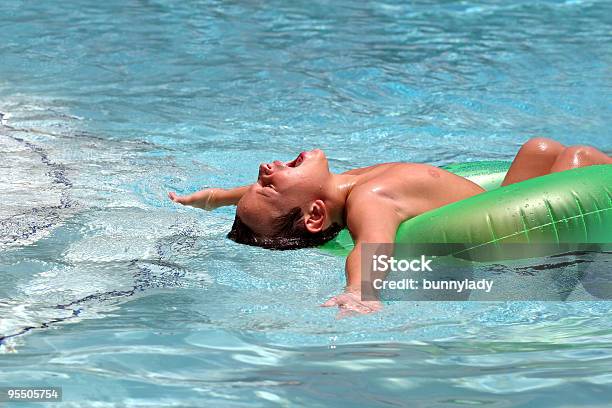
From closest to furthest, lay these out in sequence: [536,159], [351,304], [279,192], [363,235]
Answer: [351,304] → [363,235] → [279,192] → [536,159]

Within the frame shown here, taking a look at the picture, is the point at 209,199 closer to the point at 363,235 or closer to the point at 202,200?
the point at 202,200

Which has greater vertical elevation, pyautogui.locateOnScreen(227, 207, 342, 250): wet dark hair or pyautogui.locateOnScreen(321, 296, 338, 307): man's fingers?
pyautogui.locateOnScreen(227, 207, 342, 250): wet dark hair

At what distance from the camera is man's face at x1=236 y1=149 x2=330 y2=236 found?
3912 millimetres

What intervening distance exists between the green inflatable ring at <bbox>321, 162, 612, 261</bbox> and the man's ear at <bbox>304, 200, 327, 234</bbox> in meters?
0.37

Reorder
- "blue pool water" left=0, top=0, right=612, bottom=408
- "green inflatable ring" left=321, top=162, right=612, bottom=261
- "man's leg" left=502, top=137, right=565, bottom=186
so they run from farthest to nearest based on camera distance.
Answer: "man's leg" left=502, top=137, right=565, bottom=186 → "green inflatable ring" left=321, top=162, right=612, bottom=261 → "blue pool water" left=0, top=0, right=612, bottom=408

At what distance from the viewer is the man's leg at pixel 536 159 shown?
13.6 feet

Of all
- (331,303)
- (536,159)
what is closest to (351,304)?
(331,303)

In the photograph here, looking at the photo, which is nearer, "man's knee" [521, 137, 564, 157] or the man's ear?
the man's ear

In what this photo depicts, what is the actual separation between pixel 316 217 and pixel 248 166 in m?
1.66

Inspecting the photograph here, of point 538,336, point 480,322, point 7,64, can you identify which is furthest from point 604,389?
point 7,64

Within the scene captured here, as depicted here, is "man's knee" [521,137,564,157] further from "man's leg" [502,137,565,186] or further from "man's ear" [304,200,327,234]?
"man's ear" [304,200,327,234]

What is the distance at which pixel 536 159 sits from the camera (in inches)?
163

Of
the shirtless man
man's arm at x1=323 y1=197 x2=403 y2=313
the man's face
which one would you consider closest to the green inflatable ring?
man's arm at x1=323 y1=197 x2=403 y2=313

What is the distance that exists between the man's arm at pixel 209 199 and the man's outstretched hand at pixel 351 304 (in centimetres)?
146
